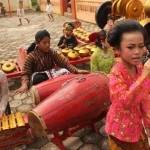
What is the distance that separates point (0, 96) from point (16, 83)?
257 cm

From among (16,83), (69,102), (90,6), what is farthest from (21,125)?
(90,6)

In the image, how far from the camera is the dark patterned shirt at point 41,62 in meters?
4.85

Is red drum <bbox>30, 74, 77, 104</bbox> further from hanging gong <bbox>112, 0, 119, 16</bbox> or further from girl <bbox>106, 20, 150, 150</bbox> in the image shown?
hanging gong <bbox>112, 0, 119, 16</bbox>

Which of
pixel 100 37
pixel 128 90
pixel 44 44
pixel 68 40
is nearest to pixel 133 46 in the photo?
pixel 128 90

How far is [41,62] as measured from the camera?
487 cm

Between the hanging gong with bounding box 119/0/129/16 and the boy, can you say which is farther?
the boy

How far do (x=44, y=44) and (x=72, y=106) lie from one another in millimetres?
1328

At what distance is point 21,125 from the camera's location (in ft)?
13.3

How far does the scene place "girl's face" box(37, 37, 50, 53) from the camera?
4.61 metres

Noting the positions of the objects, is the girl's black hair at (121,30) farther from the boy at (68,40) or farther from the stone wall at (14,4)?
the stone wall at (14,4)

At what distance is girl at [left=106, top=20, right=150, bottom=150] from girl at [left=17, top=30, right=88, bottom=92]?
7.89ft

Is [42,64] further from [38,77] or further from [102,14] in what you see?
[102,14]

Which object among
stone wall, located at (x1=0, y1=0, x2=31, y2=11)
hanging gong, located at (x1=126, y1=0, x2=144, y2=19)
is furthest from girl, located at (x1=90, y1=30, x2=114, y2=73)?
stone wall, located at (x1=0, y1=0, x2=31, y2=11)

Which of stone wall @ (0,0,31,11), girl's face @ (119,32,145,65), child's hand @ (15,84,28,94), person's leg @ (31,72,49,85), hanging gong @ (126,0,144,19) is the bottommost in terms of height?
stone wall @ (0,0,31,11)
